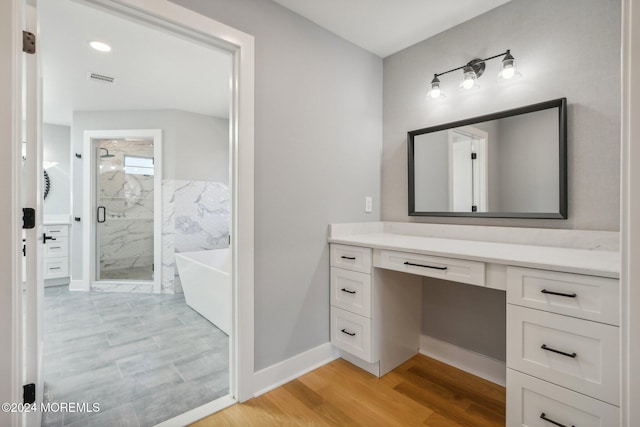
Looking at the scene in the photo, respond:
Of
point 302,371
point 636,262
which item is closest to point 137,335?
point 302,371

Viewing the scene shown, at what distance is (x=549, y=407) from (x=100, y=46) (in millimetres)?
3646

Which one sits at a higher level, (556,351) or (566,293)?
(566,293)

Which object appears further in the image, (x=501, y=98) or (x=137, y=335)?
(x=137, y=335)

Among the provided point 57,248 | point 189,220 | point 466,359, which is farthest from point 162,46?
point 57,248

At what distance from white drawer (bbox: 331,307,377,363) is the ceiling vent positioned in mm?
3160

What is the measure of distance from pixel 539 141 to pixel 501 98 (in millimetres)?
369

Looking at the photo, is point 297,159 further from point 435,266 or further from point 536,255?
point 536,255

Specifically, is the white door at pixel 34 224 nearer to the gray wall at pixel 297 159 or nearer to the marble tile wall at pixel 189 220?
the gray wall at pixel 297 159

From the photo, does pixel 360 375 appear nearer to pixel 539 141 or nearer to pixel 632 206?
pixel 632 206

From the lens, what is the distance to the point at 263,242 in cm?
184

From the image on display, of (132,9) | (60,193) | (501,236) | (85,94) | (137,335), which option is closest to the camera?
(132,9)

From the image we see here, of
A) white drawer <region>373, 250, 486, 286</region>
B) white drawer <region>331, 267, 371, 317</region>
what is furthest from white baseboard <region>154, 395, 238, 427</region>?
white drawer <region>373, 250, 486, 286</region>

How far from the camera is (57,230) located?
4297 millimetres

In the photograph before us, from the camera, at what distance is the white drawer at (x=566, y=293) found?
1081 millimetres
